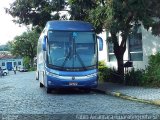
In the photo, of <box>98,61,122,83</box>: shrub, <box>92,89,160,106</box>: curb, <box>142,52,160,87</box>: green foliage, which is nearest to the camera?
<box>92,89,160,106</box>: curb

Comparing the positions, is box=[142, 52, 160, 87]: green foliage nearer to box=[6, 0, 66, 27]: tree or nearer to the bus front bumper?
the bus front bumper

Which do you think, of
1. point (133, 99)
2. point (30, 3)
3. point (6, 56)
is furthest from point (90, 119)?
point (6, 56)

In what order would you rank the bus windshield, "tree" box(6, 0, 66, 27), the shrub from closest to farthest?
the bus windshield
the shrub
"tree" box(6, 0, 66, 27)

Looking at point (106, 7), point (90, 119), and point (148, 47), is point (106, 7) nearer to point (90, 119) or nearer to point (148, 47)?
point (148, 47)

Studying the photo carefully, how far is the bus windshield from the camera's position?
2064 centimetres

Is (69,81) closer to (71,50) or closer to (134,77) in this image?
(71,50)

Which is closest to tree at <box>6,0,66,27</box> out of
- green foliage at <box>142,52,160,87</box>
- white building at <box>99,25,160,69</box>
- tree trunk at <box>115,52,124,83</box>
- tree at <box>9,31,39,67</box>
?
white building at <box>99,25,160,69</box>

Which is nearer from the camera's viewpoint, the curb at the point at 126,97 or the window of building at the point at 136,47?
the curb at the point at 126,97

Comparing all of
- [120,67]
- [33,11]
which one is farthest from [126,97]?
[33,11]

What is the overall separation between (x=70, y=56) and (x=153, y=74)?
4233 mm

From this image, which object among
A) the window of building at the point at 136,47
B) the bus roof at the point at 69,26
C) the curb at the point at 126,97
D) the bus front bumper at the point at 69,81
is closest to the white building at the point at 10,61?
the window of building at the point at 136,47

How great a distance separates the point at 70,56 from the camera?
68.1ft

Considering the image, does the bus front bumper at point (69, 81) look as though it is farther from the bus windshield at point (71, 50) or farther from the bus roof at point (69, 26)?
the bus roof at point (69, 26)

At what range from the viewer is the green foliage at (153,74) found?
2085 cm
